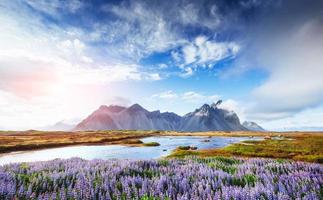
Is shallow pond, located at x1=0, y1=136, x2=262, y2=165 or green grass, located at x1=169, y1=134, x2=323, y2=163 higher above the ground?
green grass, located at x1=169, y1=134, x2=323, y2=163

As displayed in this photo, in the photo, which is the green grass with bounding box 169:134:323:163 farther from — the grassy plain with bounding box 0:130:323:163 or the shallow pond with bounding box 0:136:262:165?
the shallow pond with bounding box 0:136:262:165

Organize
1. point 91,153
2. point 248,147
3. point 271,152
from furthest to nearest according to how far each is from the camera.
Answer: point 91,153 → point 248,147 → point 271,152

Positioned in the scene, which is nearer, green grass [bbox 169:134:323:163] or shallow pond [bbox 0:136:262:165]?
green grass [bbox 169:134:323:163]

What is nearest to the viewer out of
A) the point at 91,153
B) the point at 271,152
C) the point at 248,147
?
the point at 271,152

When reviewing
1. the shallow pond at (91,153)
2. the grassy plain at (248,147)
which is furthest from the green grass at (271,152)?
the shallow pond at (91,153)

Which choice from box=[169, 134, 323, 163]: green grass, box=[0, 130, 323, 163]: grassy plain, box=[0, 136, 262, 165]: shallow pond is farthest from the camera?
box=[0, 136, 262, 165]: shallow pond

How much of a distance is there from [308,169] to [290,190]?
11.4ft

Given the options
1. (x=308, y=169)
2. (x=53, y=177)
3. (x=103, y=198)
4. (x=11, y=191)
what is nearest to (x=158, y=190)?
(x=103, y=198)

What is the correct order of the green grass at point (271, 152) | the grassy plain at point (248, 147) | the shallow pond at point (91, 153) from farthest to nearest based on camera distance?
1. the shallow pond at point (91, 153)
2. the grassy plain at point (248, 147)
3. the green grass at point (271, 152)

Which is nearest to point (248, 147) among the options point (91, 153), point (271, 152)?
point (271, 152)

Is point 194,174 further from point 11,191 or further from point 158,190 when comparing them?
point 11,191

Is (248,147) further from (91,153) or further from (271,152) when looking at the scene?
(91,153)

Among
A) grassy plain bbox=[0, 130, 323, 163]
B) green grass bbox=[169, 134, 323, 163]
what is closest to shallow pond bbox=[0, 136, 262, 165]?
grassy plain bbox=[0, 130, 323, 163]

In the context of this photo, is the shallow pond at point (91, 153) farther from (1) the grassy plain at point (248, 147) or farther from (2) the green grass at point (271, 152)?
(2) the green grass at point (271, 152)
